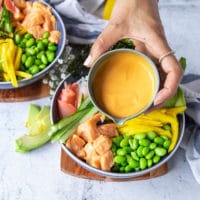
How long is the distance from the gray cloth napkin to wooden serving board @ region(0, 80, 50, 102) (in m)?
0.16

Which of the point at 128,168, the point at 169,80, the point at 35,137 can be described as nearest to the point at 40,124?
the point at 35,137

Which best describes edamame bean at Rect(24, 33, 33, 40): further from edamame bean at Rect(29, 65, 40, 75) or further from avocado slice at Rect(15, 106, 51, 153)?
avocado slice at Rect(15, 106, 51, 153)

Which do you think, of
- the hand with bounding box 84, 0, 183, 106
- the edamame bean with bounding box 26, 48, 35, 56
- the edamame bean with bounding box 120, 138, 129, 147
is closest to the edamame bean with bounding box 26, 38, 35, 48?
the edamame bean with bounding box 26, 48, 35, 56

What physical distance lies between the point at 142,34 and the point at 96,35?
254 millimetres

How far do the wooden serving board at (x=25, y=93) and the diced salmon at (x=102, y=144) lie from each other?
0.76 feet

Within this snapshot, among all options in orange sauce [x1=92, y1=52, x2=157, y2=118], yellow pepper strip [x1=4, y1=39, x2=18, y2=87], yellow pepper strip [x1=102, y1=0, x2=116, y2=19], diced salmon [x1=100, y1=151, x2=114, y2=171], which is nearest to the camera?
orange sauce [x1=92, y1=52, x2=157, y2=118]

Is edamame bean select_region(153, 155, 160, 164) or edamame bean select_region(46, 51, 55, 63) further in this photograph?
edamame bean select_region(46, 51, 55, 63)

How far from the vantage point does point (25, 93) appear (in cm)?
124

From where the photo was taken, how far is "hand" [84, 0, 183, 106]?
101 cm

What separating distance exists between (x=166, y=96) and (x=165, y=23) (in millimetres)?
489

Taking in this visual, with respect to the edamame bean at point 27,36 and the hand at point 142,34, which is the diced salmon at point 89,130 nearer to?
the hand at point 142,34

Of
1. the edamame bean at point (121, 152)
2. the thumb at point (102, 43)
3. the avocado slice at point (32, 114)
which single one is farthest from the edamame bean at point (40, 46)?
the edamame bean at point (121, 152)

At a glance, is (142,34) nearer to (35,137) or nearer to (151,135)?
(151,135)

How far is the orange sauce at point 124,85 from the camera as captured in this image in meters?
0.94
